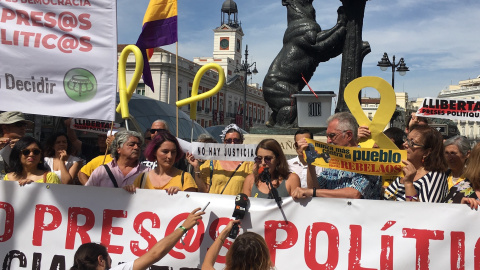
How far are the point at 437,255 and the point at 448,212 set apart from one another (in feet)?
0.93

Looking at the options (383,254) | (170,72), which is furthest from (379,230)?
(170,72)

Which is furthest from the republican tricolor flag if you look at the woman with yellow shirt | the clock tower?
the clock tower

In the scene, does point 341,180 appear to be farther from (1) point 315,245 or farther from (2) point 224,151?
(2) point 224,151

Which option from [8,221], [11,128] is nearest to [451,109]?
[11,128]

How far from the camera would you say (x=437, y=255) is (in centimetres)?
352

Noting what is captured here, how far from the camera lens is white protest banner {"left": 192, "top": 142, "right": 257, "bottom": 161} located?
470cm

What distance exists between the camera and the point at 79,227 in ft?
13.5

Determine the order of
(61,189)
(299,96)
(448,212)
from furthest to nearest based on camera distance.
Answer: (299,96) → (61,189) → (448,212)

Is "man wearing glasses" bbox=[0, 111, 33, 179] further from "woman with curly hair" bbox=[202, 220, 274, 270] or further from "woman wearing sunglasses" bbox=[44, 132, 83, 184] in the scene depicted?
"woman with curly hair" bbox=[202, 220, 274, 270]

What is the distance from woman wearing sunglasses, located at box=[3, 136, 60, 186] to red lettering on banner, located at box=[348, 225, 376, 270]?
2347 mm

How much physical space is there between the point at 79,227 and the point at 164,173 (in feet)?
2.39

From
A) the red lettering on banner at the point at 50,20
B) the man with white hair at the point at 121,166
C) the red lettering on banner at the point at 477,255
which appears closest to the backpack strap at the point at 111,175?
the man with white hair at the point at 121,166

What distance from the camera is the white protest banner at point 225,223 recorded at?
139 inches

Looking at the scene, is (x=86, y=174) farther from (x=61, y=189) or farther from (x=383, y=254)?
(x=383, y=254)
